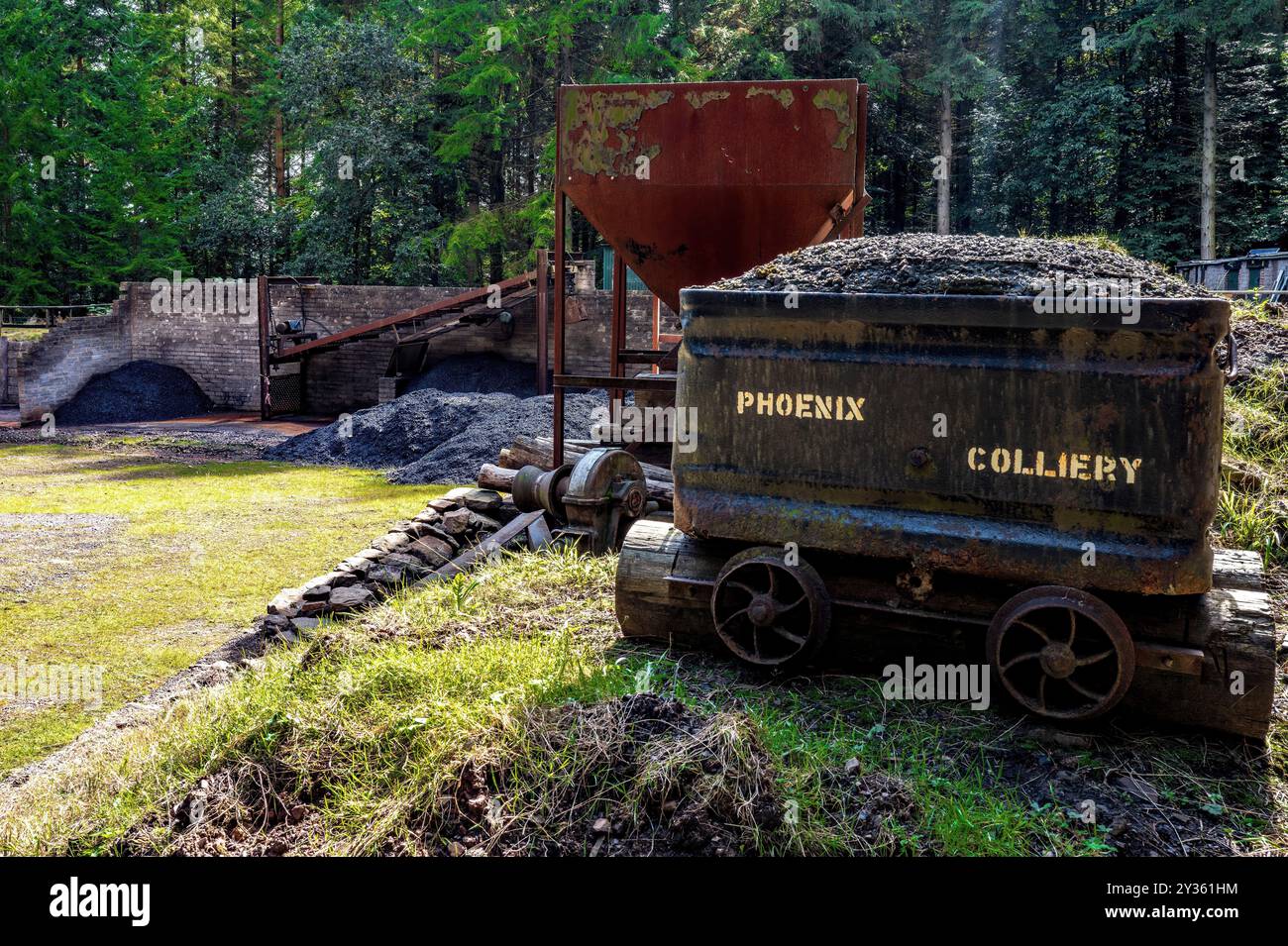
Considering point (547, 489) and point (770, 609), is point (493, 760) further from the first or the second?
point (547, 489)

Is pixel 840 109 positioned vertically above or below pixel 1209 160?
below

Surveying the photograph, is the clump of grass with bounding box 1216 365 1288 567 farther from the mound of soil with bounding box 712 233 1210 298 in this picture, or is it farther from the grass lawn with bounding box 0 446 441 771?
the grass lawn with bounding box 0 446 441 771

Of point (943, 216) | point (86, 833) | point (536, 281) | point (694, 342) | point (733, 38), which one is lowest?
point (86, 833)

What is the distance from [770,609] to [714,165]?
Answer: 11.9 ft

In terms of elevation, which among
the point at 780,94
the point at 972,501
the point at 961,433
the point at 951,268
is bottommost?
the point at 972,501

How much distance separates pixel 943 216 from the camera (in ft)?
89.2

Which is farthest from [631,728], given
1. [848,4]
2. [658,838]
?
[848,4]

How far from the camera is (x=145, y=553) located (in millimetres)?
8539

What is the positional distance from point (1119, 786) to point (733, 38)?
26.7 meters

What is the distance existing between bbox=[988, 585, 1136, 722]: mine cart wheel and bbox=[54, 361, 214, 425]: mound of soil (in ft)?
61.0

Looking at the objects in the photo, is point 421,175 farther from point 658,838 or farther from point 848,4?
point 658,838
